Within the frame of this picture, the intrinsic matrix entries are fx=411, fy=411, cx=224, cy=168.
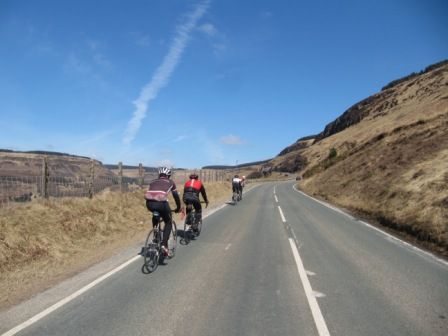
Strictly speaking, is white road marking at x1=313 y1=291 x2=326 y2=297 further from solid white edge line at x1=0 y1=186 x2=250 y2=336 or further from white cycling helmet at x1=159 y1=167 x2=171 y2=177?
white cycling helmet at x1=159 y1=167 x2=171 y2=177

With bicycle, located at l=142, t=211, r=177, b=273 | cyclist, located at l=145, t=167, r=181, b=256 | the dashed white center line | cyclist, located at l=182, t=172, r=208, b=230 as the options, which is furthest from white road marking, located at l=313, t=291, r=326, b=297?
cyclist, located at l=182, t=172, r=208, b=230

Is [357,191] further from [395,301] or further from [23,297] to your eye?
[23,297]

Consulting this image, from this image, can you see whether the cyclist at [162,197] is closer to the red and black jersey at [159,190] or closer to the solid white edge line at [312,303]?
the red and black jersey at [159,190]

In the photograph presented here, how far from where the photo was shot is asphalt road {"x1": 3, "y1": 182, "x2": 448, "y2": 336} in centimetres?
524

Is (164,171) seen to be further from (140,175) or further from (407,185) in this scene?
(407,185)

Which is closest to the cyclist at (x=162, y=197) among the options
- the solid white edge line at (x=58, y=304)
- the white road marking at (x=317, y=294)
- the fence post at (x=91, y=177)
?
the solid white edge line at (x=58, y=304)

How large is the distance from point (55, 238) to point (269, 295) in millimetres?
6846

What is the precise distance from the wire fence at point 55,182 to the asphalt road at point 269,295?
218 inches

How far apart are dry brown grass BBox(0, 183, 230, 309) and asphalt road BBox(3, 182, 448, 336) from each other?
4.64 feet

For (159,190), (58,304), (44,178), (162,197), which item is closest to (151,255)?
(162,197)

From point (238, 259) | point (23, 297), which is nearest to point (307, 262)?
point (238, 259)

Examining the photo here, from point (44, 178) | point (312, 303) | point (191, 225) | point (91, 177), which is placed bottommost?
point (312, 303)

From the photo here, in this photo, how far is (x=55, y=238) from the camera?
433 inches

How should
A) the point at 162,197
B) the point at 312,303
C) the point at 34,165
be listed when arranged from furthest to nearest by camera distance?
the point at 34,165, the point at 162,197, the point at 312,303
